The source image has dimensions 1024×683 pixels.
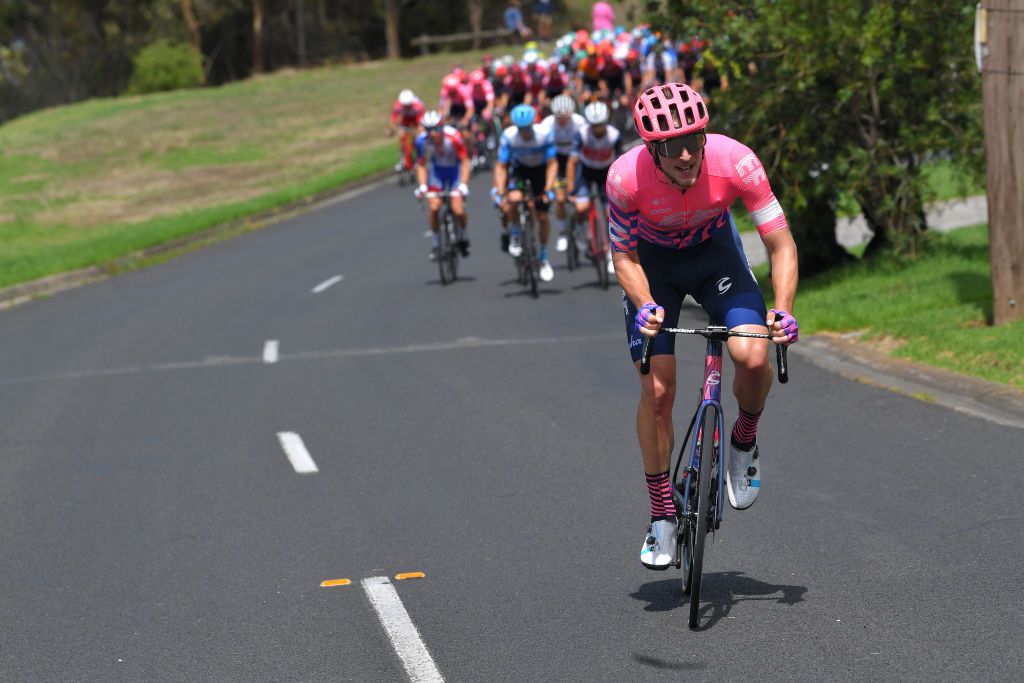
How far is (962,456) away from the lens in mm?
9484

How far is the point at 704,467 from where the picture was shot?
647cm

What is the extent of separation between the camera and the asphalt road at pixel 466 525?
637 cm

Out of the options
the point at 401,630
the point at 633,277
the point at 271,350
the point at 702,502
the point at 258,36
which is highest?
the point at 633,277

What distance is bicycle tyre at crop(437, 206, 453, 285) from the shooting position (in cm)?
2081

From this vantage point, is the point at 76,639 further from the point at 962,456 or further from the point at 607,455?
the point at 962,456

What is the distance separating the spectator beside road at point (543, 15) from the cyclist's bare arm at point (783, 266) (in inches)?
2270

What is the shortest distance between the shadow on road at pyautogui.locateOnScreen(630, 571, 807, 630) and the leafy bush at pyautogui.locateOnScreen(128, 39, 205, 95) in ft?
218

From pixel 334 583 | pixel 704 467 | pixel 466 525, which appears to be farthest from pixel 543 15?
pixel 704 467

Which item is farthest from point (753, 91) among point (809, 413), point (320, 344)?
point (809, 413)

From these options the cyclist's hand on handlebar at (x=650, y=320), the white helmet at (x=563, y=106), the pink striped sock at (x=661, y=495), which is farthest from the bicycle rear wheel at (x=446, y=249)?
the cyclist's hand on handlebar at (x=650, y=320)

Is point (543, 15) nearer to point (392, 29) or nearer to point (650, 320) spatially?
point (392, 29)

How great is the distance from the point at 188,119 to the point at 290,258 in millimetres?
30417

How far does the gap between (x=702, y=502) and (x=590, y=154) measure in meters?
12.9

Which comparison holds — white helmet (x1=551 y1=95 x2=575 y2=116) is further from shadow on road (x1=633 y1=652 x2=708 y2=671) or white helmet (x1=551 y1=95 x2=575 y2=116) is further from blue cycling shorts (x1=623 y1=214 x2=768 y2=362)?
shadow on road (x1=633 y1=652 x2=708 y2=671)
